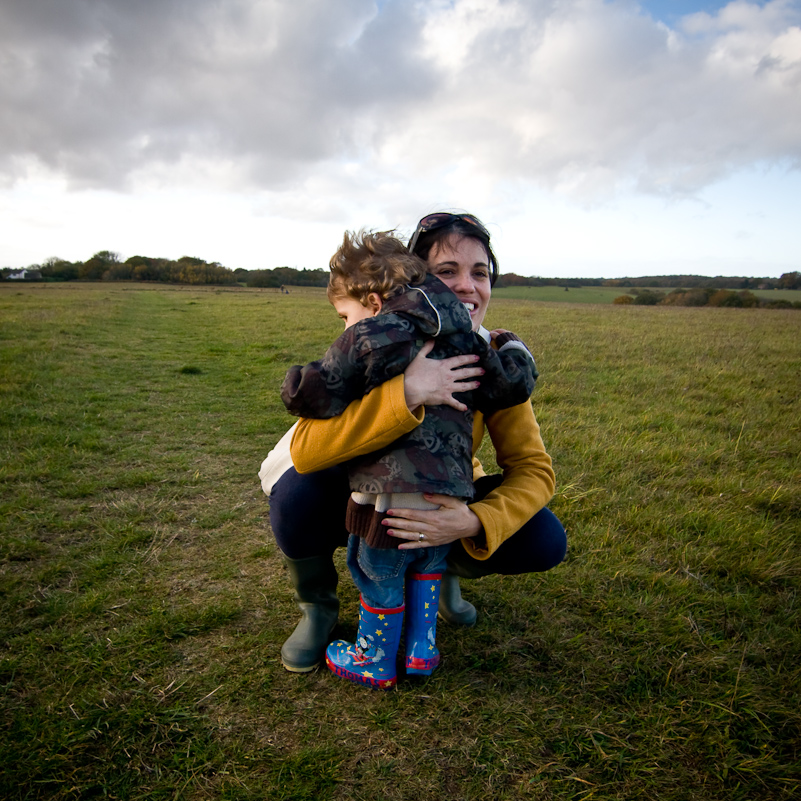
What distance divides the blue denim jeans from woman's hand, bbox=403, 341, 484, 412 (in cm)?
60

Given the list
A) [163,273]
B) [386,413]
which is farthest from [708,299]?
[163,273]

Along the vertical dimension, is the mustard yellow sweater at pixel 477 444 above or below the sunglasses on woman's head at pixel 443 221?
below

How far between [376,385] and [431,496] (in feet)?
1.51

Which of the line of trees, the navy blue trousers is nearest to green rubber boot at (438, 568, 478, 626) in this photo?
the navy blue trousers

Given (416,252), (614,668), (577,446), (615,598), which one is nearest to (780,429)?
(577,446)

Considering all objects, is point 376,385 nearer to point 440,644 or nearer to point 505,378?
point 505,378

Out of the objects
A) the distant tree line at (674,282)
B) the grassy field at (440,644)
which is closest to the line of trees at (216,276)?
the distant tree line at (674,282)

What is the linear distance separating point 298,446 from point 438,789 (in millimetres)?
1267

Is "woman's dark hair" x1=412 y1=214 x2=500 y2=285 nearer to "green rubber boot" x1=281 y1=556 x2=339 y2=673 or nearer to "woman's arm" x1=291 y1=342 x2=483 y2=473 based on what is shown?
"woman's arm" x1=291 y1=342 x2=483 y2=473

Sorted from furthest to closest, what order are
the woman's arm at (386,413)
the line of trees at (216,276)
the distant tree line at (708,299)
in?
the line of trees at (216,276)
the distant tree line at (708,299)
the woman's arm at (386,413)

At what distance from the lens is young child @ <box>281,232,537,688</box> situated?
180 centimetres

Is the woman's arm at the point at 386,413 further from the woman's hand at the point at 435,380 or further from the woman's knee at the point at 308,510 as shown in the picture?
the woman's knee at the point at 308,510

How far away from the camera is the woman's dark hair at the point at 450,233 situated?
213 cm

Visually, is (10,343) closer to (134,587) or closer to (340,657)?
(134,587)
